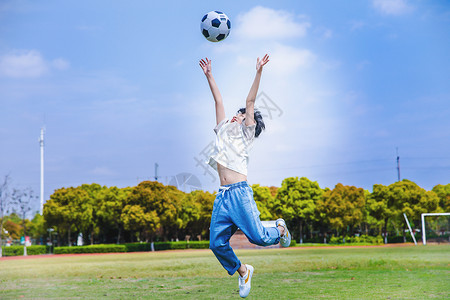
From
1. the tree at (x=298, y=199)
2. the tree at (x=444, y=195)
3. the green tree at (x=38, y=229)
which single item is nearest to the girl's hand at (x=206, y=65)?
the tree at (x=298, y=199)

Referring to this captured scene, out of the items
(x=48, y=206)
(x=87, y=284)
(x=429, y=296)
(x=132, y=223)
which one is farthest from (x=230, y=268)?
(x=48, y=206)

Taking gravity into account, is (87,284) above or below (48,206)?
below

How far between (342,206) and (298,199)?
436cm

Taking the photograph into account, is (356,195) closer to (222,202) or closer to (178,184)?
(178,184)

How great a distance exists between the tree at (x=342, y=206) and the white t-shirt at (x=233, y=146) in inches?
1562

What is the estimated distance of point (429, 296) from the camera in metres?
8.11

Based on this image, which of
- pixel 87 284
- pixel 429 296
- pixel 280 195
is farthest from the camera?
pixel 280 195

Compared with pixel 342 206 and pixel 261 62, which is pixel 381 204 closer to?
pixel 342 206

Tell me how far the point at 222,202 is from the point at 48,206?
39818 millimetres

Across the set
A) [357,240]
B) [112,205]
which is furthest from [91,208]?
[357,240]

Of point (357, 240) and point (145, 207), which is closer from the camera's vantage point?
point (145, 207)

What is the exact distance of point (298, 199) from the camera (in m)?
46.5

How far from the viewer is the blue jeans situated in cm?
567

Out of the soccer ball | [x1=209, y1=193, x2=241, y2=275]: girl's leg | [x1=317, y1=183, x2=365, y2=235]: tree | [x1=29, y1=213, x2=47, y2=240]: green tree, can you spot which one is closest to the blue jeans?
[x1=209, y1=193, x2=241, y2=275]: girl's leg
